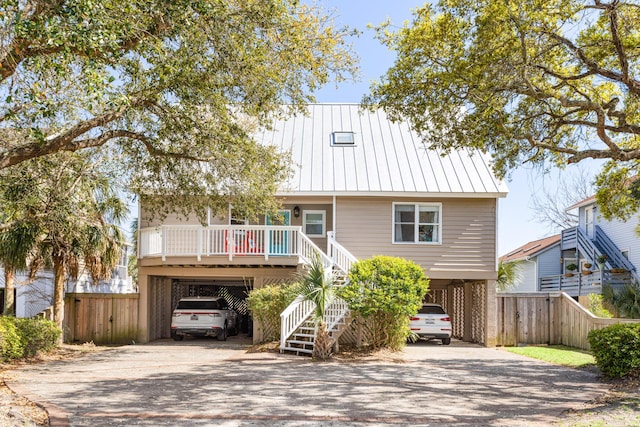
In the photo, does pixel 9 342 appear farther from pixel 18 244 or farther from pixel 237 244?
pixel 237 244

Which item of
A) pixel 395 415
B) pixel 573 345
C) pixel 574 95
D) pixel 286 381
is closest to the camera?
pixel 395 415

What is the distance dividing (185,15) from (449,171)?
1434 cm

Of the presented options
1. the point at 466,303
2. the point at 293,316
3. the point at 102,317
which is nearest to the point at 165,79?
→ the point at 293,316

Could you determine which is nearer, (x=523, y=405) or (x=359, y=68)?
(x=523, y=405)

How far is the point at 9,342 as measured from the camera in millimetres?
14336

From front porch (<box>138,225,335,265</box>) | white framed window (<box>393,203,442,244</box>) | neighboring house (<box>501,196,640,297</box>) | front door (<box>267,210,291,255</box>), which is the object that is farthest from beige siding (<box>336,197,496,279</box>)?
neighboring house (<box>501,196,640,297</box>)

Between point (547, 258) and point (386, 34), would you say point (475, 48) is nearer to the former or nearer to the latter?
point (386, 34)

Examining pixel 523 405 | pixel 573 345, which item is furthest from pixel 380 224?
pixel 523 405

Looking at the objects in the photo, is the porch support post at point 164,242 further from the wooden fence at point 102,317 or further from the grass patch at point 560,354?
the grass patch at point 560,354

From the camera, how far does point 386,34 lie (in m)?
13.6

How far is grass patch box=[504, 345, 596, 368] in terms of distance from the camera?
15089 millimetres

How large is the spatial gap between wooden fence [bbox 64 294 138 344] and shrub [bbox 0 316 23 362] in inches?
255

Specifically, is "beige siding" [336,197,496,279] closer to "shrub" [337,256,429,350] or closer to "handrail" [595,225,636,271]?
"shrub" [337,256,429,350]

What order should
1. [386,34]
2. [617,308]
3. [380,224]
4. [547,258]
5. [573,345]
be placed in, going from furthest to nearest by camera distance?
[547,258] < [617,308] < [380,224] < [573,345] < [386,34]
